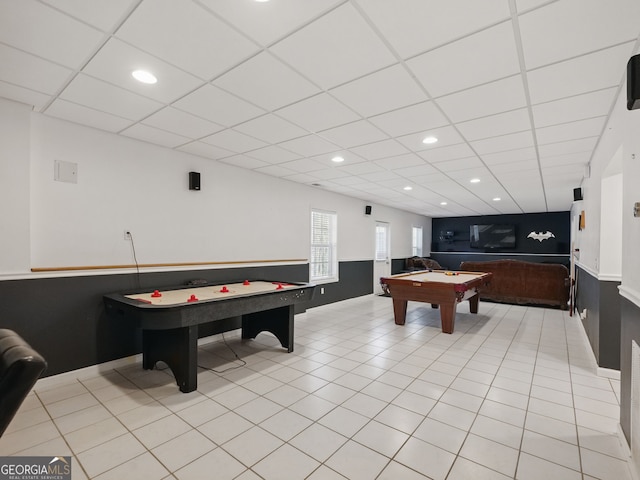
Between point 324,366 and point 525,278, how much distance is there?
5881mm

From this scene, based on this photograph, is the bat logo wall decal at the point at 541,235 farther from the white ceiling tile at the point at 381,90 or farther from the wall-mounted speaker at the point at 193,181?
the wall-mounted speaker at the point at 193,181

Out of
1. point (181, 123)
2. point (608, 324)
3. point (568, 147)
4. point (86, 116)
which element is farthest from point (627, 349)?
point (86, 116)

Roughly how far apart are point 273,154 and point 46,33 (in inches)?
100

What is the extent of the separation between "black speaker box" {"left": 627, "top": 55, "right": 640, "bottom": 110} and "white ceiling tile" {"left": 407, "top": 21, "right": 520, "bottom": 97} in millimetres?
606

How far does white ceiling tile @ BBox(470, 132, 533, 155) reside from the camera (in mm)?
3412

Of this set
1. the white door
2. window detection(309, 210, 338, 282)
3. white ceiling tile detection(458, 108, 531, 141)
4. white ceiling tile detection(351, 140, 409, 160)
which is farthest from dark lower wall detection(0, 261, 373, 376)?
the white door

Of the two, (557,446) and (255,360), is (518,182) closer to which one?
(557,446)

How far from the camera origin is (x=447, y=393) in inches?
115

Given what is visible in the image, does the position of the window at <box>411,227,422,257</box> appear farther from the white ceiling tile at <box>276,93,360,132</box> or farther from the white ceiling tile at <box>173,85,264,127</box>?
the white ceiling tile at <box>173,85,264,127</box>

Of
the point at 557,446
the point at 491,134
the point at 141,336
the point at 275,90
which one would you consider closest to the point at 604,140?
the point at 491,134

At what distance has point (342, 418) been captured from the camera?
8.16ft

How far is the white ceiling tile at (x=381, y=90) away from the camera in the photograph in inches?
89.7

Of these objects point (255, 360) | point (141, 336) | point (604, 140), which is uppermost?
point (604, 140)

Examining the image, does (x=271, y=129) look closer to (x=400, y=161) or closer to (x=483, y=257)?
(x=400, y=161)
